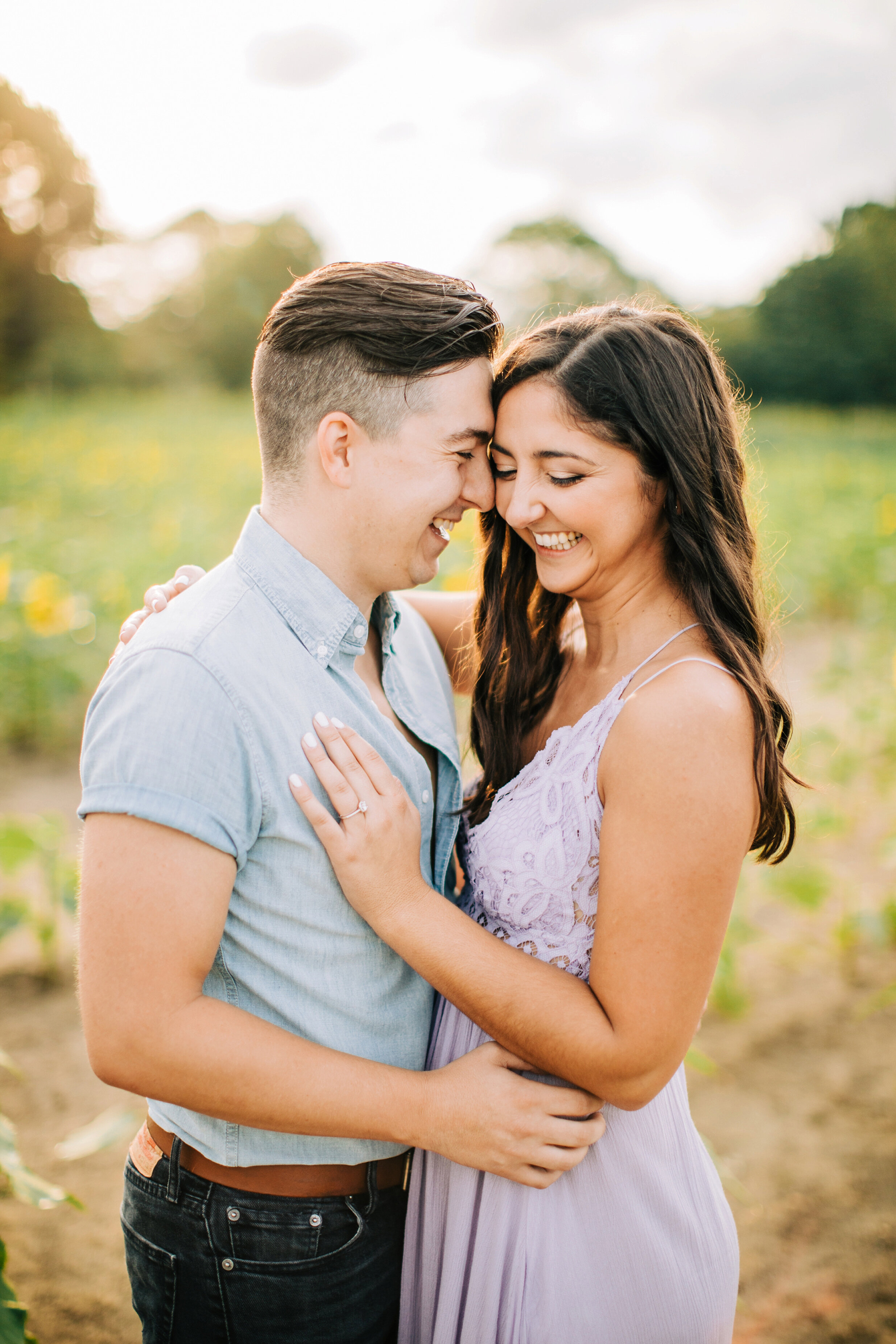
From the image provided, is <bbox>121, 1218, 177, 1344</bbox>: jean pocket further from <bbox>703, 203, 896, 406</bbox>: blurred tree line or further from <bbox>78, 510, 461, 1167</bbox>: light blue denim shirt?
<bbox>703, 203, 896, 406</bbox>: blurred tree line

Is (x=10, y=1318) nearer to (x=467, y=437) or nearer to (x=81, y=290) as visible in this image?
(x=467, y=437)

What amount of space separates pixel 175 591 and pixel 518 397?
73 centimetres

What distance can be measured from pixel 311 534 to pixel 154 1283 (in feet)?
3.98

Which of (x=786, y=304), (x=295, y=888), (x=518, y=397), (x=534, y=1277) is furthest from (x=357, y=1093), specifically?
(x=786, y=304)

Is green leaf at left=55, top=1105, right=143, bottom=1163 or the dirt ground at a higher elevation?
green leaf at left=55, top=1105, right=143, bottom=1163

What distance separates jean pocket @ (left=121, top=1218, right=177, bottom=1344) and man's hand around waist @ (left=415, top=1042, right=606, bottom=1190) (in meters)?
0.46

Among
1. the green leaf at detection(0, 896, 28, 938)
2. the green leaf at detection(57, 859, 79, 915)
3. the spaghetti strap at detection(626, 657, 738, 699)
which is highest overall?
the spaghetti strap at detection(626, 657, 738, 699)

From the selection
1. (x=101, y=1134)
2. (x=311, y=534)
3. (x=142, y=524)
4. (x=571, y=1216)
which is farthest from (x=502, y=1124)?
(x=142, y=524)

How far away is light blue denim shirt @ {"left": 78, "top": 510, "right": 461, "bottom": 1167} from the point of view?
3.61 ft

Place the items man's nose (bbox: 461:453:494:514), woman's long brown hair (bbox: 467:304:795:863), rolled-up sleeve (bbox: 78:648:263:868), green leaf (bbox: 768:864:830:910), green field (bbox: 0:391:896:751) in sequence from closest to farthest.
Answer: rolled-up sleeve (bbox: 78:648:263:868) < woman's long brown hair (bbox: 467:304:795:863) < man's nose (bbox: 461:453:494:514) < green leaf (bbox: 768:864:830:910) < green field (bbox: 0:391:896:751)

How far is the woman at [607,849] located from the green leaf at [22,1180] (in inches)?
24.2

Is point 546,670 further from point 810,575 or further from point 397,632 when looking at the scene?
point 810,575

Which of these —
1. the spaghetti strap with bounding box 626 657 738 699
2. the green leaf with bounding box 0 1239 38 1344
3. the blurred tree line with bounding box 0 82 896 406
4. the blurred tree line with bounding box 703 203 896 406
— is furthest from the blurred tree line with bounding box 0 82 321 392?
the green leaf with bounding box 0 1239 38 1344

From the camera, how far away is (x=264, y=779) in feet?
3.87
